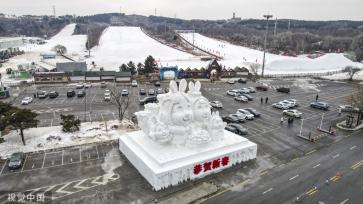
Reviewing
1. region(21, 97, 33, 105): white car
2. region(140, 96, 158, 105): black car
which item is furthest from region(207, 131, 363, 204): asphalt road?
region(21, 97, 33, 105): white car

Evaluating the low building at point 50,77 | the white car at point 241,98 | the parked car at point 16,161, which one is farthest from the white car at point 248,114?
the low building at point 50,77

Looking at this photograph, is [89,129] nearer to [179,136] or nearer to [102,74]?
[179,136]

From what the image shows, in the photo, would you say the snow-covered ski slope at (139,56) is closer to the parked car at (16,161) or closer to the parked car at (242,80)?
the parked car at (242,80)

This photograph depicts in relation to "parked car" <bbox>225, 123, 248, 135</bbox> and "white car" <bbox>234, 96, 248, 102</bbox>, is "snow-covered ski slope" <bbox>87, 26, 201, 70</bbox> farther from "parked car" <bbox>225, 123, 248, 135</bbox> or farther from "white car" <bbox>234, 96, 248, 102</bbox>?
"parked car" <bbox>225, 123, 248, 135</bbox>

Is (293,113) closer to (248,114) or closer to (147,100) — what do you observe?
(248,114)

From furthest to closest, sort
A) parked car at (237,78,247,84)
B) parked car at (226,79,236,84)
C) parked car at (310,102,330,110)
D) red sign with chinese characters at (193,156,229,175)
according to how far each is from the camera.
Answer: parked car at (237,78,247,84), parked car at (226,79,236,84), parked car at (310,102,330,110), red sign with chinese characters at (193,156,229,175)

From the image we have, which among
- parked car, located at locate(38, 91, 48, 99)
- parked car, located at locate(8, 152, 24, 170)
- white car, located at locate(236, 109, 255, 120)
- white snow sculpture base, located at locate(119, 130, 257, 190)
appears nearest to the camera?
white snow sculpture base, located at locate(119, 130, 257, 190)

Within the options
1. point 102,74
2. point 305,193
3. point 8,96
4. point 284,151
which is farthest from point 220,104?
point 8,96
